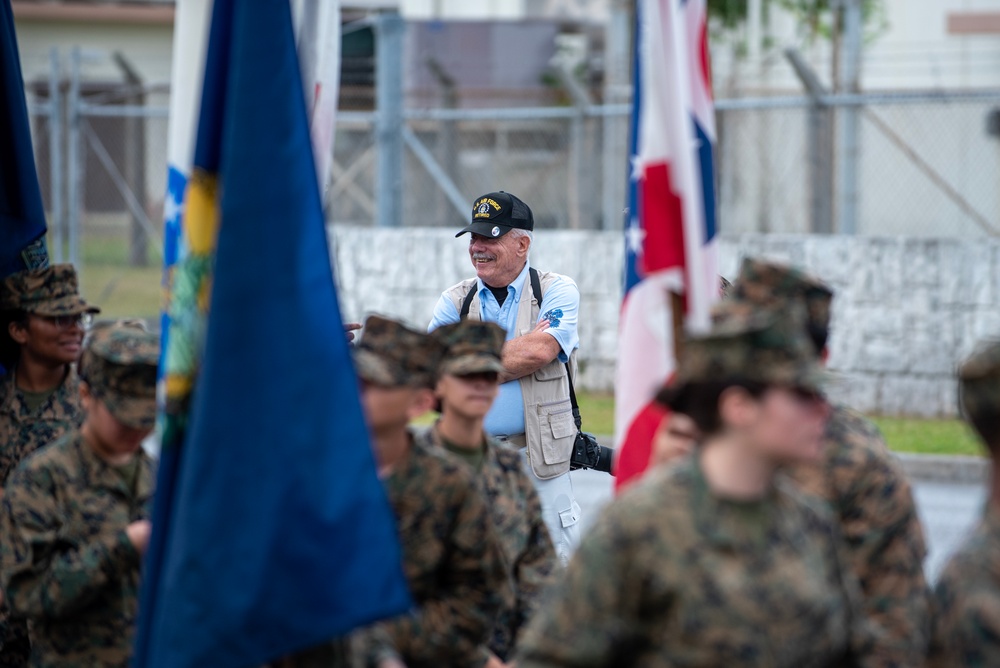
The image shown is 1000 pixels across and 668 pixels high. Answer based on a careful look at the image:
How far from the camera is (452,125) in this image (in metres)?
15.9

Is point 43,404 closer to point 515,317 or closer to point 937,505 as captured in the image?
point 515,317

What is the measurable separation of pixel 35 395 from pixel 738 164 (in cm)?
1091

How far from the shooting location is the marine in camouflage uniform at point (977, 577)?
3.25 metres

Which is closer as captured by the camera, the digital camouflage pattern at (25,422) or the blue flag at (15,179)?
the digital camouflage pattern at (25,422)

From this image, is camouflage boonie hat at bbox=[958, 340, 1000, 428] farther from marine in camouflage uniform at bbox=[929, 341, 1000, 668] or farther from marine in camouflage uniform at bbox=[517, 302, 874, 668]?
marine in camouflage uniform at bbox=[517, 302, 874, 668]

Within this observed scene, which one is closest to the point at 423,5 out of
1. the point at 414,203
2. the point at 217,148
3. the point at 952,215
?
the point at 414,203

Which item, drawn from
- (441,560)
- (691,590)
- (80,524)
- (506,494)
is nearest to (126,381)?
(80,524)

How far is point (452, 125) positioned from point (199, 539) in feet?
41.2

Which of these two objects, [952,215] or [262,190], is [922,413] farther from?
[262,190]

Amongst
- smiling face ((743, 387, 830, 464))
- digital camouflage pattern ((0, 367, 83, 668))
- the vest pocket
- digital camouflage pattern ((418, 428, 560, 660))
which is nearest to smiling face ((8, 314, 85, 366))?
digital camouflage pattern ((0, 367, 83, 668))

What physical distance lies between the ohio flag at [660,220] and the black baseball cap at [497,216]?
2560 mm

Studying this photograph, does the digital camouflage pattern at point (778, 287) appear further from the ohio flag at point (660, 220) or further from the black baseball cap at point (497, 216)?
the black baseball cap at point (497, 216)

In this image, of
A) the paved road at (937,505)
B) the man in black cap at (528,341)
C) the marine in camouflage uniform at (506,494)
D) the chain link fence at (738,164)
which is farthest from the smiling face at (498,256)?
the chain link fence at (738,164)

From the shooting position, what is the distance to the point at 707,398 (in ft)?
10.7
